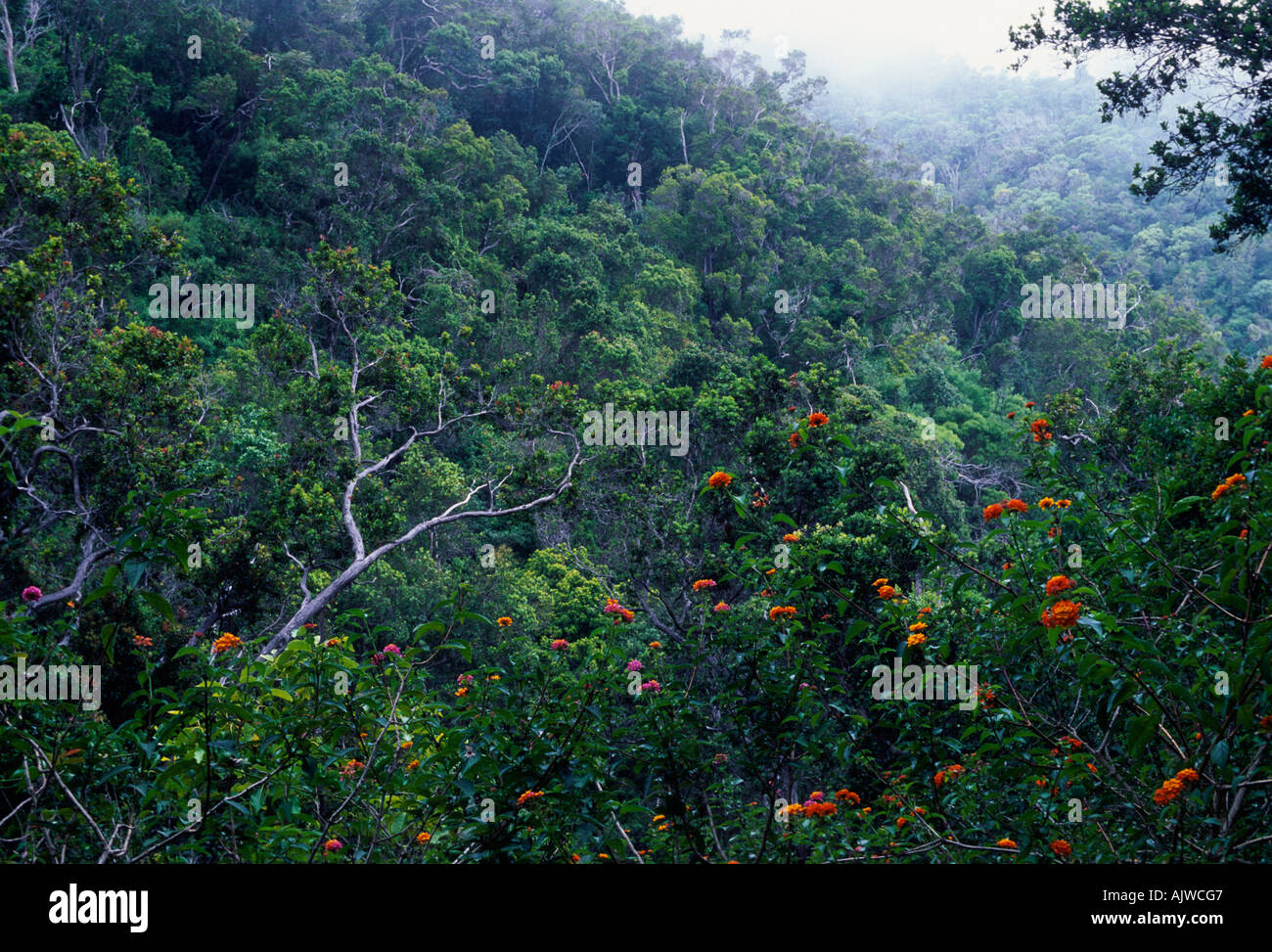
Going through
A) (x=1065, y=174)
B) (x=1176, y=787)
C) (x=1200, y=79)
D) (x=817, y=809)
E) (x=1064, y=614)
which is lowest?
(x=817, y=809)

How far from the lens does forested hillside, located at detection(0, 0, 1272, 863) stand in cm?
185

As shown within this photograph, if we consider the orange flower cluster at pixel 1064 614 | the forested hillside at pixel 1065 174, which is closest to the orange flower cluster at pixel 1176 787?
the orange flower cluster at pixel 1064 614

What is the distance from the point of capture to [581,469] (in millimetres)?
9461

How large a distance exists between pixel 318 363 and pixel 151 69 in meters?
12.9

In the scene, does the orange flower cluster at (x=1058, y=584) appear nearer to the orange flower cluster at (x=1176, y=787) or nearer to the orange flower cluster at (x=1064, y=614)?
the orange flower cluster at (x=1064, y=614)

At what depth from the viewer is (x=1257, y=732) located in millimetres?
1730

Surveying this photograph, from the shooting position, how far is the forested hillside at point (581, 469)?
185cm

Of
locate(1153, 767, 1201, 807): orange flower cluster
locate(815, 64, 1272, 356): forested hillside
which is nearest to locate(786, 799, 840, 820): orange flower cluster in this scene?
locate(1153, 767, 1201, 807): orange flower cluster

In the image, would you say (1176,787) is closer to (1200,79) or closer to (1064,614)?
(1064,614)

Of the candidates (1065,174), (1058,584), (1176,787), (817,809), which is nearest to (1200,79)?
(1058,584)

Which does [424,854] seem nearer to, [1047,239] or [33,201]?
[33,201]

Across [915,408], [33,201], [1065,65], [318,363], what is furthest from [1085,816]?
[915,408]

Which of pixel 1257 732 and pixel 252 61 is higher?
pixel 252 61

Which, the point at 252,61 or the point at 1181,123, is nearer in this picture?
→ the point at 1181,123
